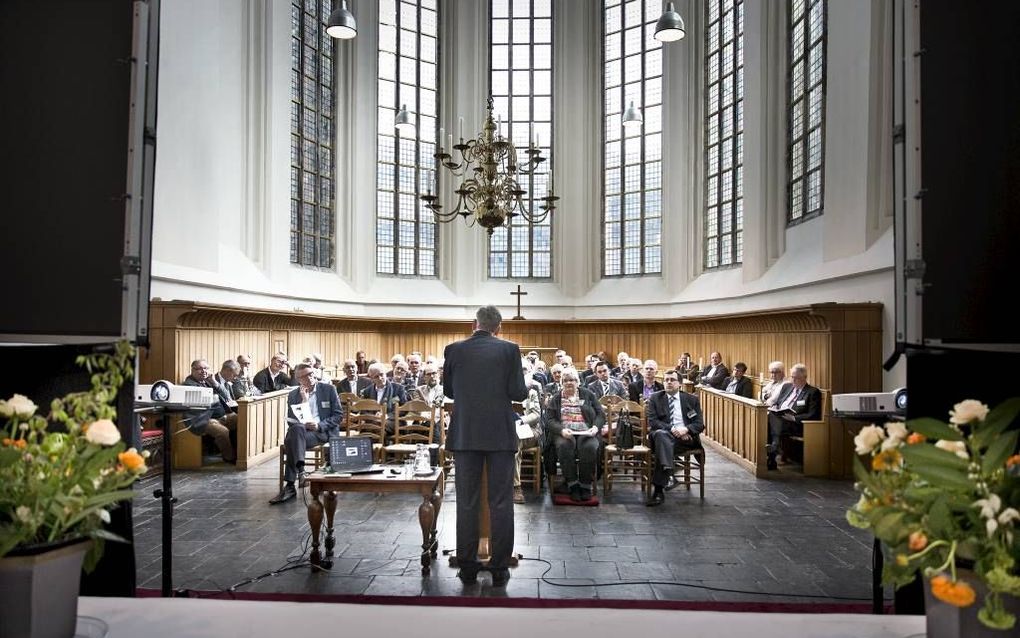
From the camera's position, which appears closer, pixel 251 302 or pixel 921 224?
pixel 921 224

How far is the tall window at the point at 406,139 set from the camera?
15.7 m

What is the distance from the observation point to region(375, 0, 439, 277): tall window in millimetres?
15656

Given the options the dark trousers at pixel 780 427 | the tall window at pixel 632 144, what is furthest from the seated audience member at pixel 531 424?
the tall window at pixel 632 144

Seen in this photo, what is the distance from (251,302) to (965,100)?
10.7m

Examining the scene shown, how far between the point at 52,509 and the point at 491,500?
2776 millimetres

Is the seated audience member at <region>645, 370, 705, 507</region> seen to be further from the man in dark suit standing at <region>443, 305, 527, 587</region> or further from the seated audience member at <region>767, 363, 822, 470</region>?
the man in dark suit standing at <region>443, 305, 527, 587</region>

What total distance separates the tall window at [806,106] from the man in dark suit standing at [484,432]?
800 centimetres

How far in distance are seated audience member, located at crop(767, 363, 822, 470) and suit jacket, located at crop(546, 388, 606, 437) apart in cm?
239

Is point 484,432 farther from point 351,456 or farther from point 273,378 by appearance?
point 273,378

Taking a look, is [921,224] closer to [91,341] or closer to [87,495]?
[87,495]

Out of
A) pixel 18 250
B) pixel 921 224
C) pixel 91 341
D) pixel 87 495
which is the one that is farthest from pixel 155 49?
pixel 921 224

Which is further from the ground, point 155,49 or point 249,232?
point 249,232

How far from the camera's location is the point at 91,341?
6.95ft

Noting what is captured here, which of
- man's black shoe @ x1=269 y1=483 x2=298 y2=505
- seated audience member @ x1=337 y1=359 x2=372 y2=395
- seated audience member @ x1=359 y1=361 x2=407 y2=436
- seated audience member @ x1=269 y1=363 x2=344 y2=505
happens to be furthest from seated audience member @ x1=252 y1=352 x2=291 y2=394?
man's black shoe @ x1=269 y1=483 x2=298 y2=505
